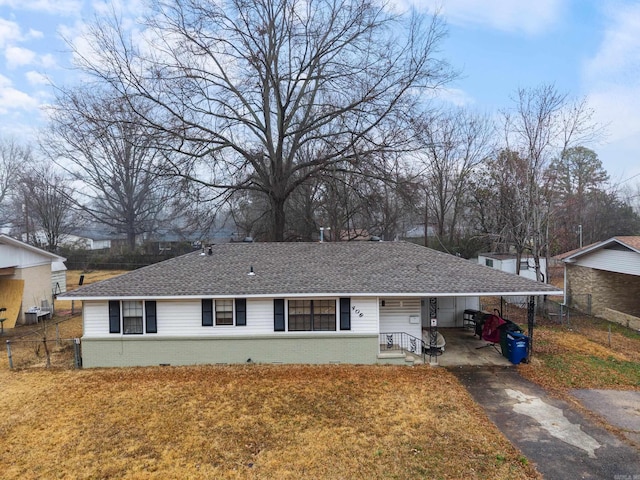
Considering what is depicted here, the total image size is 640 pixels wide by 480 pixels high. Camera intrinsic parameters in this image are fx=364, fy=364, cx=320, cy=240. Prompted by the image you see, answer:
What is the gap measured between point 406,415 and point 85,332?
9.95 m

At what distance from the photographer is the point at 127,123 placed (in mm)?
17609

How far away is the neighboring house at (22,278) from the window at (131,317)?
9.11m

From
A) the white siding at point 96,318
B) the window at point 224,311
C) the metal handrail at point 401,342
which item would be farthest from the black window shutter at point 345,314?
the white siding at point 96,318

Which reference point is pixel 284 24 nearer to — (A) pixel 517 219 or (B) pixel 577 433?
(A) pixel 517 219

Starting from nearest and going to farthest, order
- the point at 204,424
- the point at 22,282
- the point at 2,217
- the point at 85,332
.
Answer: the point at 204,424
the point at 85,332
the point at 22,282
the point at 2,217

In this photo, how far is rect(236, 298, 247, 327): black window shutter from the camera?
38.0 ft

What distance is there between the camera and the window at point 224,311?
1164 cm

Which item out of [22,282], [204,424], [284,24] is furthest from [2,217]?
[204,424]

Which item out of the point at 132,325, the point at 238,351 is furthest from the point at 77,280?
the point at 238,351

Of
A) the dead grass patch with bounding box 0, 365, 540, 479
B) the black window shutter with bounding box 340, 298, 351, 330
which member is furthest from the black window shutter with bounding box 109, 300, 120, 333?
the black window shutter with bounding box 340, 298, 351, 330

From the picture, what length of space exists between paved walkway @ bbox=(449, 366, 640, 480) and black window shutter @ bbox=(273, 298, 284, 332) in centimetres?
559

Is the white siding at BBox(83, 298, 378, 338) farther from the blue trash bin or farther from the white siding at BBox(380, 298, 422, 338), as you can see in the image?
the blue trash bin

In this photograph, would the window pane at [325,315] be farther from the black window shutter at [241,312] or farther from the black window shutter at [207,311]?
the black window shutter at [207,311]

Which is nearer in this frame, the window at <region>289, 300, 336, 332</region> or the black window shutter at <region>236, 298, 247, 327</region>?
the black window shutter at <region>236, 298, 247, 327</region>
